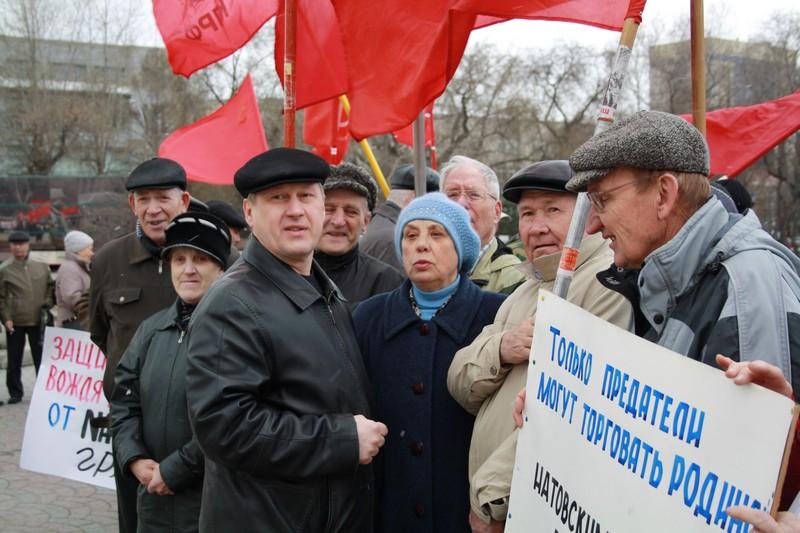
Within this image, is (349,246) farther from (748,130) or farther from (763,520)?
(748,130)

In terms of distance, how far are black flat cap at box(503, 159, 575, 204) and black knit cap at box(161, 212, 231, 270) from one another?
4.49 feet

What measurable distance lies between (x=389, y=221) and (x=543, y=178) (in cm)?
255

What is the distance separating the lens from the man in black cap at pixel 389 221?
516 cm

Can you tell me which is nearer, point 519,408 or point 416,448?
point 519,408

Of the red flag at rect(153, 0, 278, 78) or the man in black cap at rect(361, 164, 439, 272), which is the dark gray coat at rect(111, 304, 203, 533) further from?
the red flag at rect(153, 0, 278, 78)

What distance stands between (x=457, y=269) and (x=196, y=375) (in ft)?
3.76

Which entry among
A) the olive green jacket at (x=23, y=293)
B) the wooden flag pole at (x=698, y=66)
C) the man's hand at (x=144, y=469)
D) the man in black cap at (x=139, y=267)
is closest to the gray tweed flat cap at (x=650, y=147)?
the wooden flag pole at (x=698, y=66)

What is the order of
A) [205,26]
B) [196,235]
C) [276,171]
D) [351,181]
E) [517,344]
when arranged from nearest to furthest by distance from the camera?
1. [517,344]
2. [276,171]
3. [196,235]
4. [351,181]
5. [205,26]

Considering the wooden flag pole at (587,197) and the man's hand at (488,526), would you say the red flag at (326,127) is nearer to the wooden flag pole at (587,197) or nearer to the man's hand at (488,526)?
the wooden flag pole at (587,197)

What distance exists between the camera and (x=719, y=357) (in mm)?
1622

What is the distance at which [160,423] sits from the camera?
11.2 feet

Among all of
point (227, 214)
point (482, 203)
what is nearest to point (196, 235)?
point (482, 203)

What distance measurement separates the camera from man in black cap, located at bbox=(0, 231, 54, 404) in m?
10.1

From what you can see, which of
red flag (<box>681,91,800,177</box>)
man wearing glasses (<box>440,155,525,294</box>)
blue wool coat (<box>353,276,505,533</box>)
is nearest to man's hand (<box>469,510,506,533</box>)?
blue wool coat (<box>353,276,505,533</box>)
